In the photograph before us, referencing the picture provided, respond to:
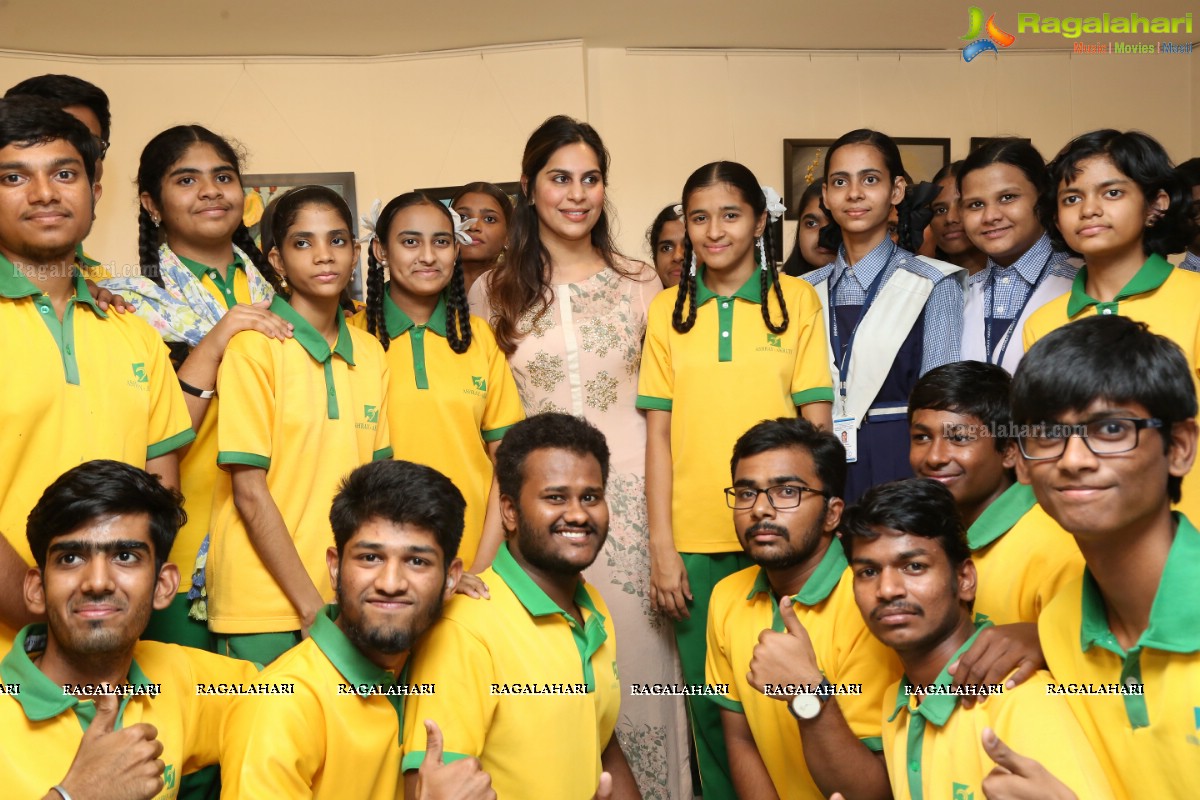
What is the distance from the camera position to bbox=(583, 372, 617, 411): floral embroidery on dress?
3.21 metres

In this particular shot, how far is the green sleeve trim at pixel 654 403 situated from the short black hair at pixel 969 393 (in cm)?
72

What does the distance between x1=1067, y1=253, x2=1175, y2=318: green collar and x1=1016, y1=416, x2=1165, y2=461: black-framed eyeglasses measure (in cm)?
104

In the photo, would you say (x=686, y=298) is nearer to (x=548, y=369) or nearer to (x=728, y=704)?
(x=548, y=369)

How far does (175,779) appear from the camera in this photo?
2.12 metres

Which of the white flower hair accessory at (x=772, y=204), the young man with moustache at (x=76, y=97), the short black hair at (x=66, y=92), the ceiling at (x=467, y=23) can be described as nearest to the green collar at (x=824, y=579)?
the white flower hair accessory at (x=772, y=204)

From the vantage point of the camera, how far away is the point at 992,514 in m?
2.48

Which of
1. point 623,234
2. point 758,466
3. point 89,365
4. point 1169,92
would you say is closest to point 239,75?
point 623,234

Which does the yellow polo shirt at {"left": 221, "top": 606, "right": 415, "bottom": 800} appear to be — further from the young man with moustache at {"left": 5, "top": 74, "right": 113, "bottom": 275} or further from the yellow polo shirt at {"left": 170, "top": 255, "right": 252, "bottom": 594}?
the young man with moustache at {"left": 5, "top": 74, "right": 113, "bottom": 275}

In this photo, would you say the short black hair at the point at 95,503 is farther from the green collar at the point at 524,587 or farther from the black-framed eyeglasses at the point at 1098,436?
the black-framed eyeglasses at the point at 1098,436

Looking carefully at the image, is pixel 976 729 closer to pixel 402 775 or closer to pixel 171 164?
pixel 402 775

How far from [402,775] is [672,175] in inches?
208

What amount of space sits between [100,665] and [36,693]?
12 cm

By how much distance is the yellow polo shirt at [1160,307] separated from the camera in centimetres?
262

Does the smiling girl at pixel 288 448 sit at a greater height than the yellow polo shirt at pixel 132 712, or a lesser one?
greater
